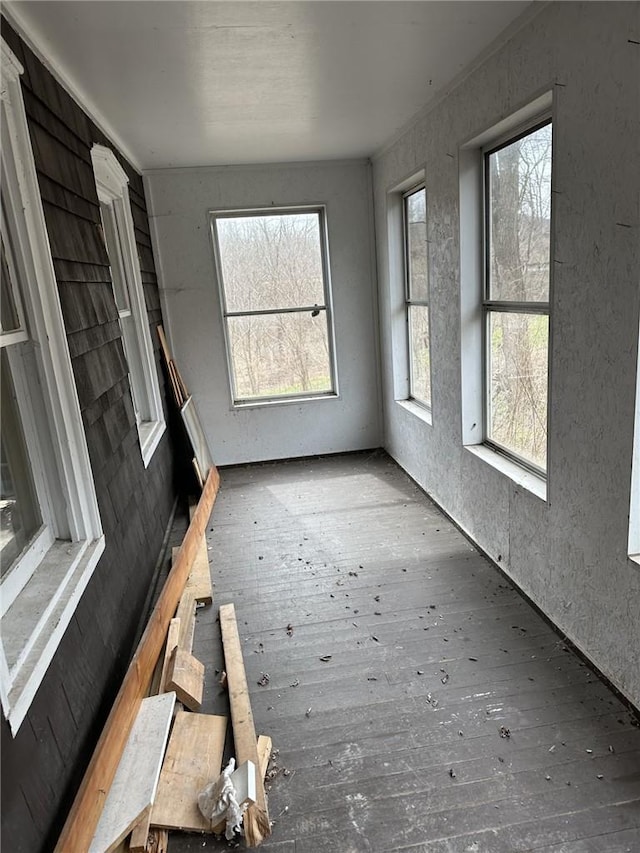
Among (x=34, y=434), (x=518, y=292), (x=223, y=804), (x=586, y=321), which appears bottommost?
(x=223, y=804)

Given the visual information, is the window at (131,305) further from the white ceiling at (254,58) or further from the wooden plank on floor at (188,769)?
the wooden plank on floor at (188,769)

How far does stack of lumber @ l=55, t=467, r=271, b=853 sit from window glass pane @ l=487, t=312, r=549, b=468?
5.76ft

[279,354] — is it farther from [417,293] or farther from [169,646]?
[169,646]

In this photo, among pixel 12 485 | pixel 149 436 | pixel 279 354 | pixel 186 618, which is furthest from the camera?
pixel 279 354

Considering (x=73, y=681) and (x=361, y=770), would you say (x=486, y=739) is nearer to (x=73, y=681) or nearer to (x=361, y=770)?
(x=361, y=770)

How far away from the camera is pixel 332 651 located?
2.50 metres

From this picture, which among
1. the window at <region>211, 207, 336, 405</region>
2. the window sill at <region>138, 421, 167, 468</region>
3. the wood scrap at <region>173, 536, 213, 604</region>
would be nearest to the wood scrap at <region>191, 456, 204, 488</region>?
the window sill at <region>138, 421, 167, 468</region>

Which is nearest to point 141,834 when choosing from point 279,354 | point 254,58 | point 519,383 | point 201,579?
point 201,579

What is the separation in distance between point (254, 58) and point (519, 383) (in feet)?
6.59

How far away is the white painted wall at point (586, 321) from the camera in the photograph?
1.82m

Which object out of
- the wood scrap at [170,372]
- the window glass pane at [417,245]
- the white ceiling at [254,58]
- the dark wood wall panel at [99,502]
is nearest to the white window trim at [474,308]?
the white ceiling at [254,58]

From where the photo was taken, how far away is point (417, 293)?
433 centimetres

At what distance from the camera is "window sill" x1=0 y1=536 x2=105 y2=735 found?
1335mm

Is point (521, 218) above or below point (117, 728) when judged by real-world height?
above
